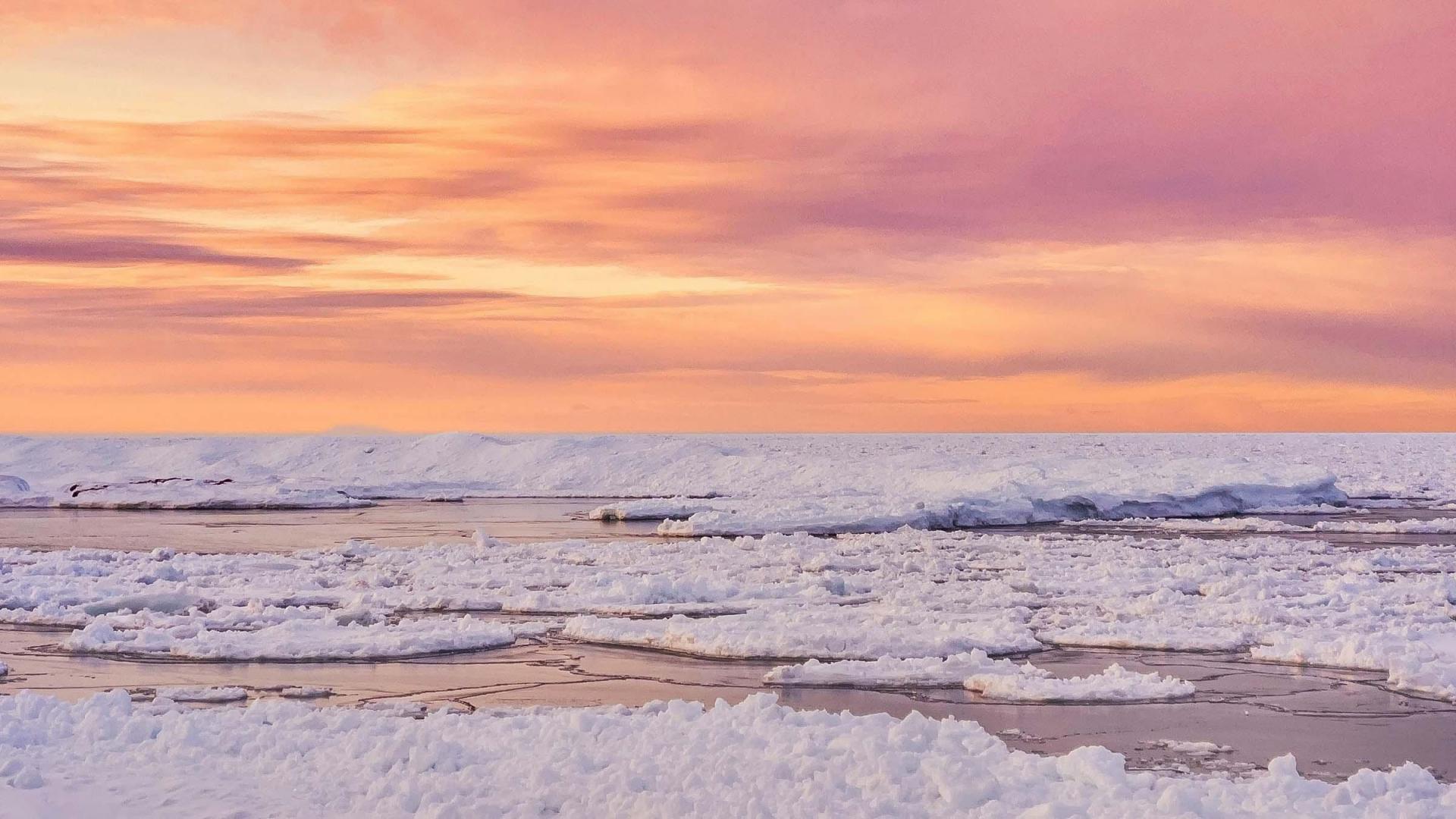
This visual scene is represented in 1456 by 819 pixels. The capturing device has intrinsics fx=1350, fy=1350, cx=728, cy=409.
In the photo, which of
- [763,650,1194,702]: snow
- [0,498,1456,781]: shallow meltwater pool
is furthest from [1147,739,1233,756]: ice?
[763,650,1194,702]: snow

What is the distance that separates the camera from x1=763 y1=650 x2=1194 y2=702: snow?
1171 centimetres

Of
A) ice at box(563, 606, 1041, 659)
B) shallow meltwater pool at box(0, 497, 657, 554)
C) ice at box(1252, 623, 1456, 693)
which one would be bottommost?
shallow meltwater pool at box(0, 497, 657, 554)

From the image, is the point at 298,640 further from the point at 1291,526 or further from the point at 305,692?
the point at 1291,526

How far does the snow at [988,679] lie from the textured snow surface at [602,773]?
8.84 ft

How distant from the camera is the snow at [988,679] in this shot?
11711 millimetres

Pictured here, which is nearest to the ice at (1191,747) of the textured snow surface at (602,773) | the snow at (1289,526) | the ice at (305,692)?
→ the textured snow surface at (602,773)

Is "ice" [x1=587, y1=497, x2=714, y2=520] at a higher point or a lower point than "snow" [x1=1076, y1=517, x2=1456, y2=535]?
lower

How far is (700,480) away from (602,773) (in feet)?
141

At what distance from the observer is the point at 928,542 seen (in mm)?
26703

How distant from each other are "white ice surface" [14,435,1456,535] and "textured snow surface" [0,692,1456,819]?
2213cm

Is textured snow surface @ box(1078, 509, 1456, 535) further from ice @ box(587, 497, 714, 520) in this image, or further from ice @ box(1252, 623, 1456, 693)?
ice @ box(1252, 623, 1456, 693)

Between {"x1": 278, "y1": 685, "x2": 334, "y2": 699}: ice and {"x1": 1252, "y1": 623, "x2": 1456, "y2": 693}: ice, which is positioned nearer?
{"x1": 278, "y1": 685, "x2": 334, "y2": 699}: ice

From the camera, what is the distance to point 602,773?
8.31 m

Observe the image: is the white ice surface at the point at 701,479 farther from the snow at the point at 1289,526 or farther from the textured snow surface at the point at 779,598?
the textured snow surface at the point at 779,598
